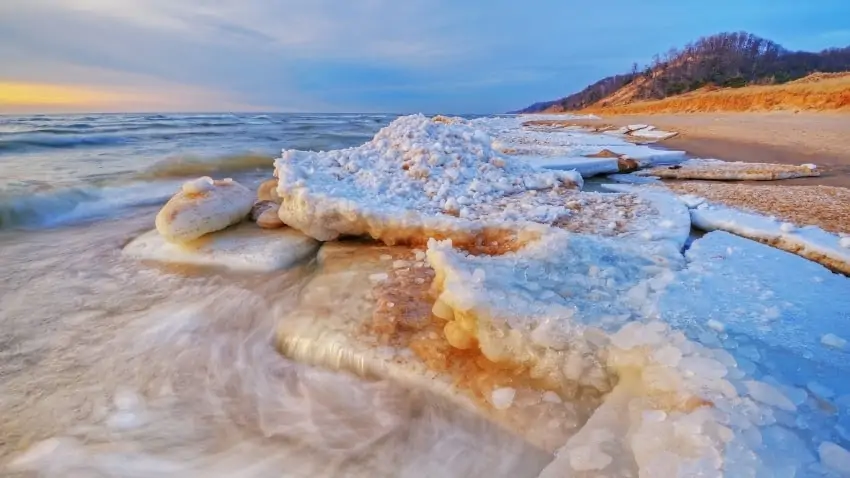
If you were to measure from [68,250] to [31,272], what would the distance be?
1.93 ft

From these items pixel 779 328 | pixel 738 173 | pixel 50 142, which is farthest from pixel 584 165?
pixel 50 142

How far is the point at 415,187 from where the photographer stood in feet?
12.0

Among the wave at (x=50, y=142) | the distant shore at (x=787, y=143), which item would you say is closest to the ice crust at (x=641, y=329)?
the distant shore at (x=787, y=143)

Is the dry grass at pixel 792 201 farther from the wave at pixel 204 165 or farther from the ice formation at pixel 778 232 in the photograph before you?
the wave at pixel 204 165

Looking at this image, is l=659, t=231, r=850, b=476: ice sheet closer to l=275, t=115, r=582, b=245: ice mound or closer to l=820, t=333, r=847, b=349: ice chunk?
l=820, t=333, r=847, b=349: ice chunk

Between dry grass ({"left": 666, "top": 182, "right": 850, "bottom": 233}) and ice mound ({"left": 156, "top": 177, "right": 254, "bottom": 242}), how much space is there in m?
4.24

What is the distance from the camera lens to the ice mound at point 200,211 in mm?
3297

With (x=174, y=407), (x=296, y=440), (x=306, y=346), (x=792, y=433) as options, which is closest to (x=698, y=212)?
(x=792, y=433)

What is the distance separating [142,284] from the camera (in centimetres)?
289

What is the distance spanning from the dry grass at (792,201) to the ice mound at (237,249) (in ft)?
11.9

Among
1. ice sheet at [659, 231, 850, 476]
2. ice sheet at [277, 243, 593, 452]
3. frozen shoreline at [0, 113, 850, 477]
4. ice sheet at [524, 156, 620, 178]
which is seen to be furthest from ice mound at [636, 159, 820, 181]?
ice sheet at [277, 243, 593, 452]

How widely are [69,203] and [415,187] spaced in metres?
4.83

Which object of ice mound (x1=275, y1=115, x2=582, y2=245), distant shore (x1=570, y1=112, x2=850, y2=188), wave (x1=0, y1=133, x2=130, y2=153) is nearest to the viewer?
ice mound (x1=275, y1=115, x2=582, y2=245)

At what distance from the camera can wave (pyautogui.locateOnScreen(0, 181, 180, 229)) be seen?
4.88m
